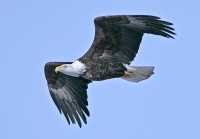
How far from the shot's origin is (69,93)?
16.7 m

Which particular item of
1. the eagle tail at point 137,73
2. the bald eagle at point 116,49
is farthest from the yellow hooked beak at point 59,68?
the eagle tail at point 137,73

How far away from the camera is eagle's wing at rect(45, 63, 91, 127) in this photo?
650 inches

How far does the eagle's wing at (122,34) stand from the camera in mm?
15461

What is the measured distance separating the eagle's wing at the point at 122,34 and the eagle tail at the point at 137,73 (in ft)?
0.57

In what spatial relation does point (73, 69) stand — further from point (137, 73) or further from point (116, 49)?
point (137, 73)

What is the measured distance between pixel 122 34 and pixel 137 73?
0.74 m

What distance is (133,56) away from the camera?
1573 centimetres

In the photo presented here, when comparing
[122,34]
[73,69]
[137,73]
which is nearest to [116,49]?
[122,34]

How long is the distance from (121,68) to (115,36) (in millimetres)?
579

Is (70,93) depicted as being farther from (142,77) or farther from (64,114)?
(142,77)

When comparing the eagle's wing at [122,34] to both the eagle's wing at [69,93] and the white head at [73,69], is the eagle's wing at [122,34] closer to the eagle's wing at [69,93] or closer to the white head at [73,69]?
the white head at [73,69]

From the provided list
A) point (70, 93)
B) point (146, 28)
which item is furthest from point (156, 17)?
point (70, 93)

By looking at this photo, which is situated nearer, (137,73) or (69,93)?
(137,73)

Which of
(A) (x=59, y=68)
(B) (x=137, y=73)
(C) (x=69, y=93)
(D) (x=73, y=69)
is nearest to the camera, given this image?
(B) (x=137, y=73)
